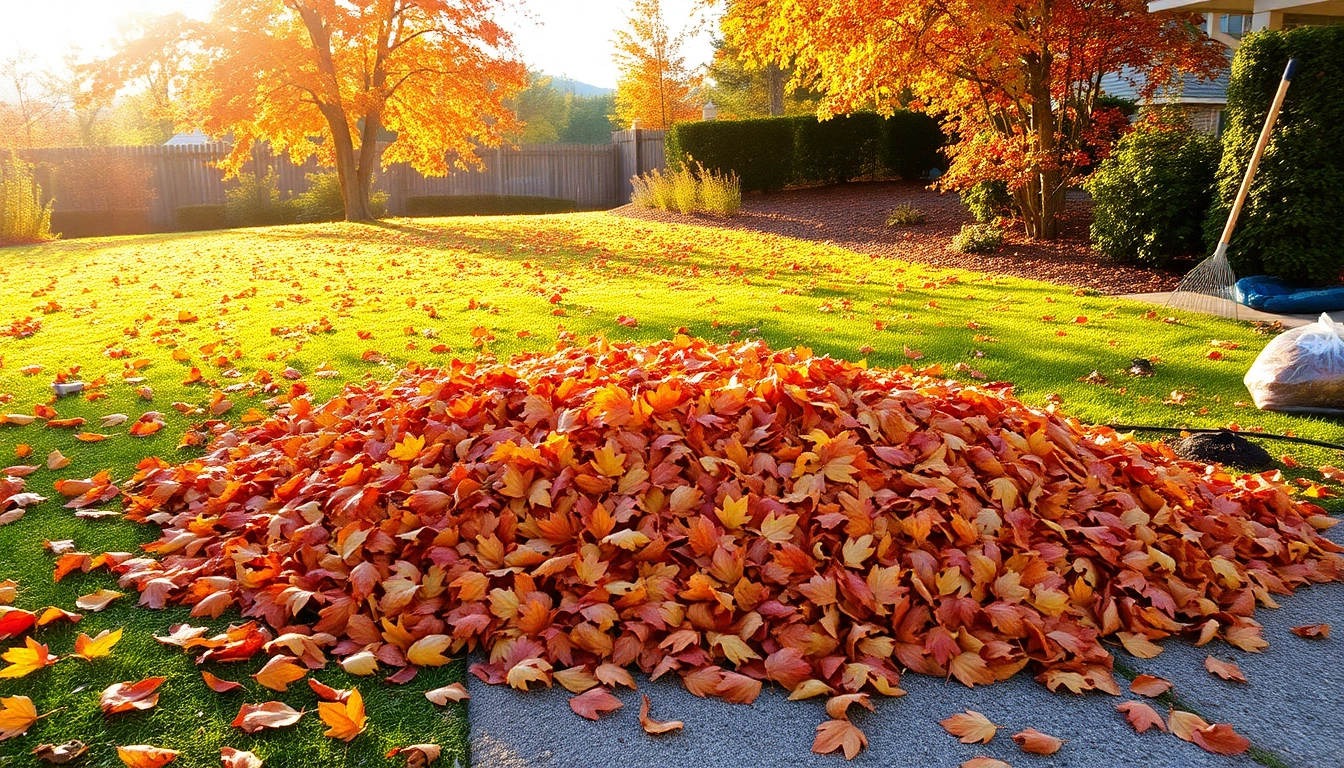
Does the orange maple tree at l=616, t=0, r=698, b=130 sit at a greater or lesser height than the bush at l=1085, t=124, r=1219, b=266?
greater

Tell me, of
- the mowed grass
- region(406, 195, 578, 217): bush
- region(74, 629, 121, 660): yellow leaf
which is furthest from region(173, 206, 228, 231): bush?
region(74, 629, 121, 660): yellow leaf

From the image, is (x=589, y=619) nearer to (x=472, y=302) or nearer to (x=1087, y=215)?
(x=472, y=302)

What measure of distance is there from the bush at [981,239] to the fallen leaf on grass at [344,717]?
29.6ft

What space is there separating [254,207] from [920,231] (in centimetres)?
1494

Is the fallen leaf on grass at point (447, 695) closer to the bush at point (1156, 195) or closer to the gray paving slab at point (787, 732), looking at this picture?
the gray paving slab at point (787, 732)

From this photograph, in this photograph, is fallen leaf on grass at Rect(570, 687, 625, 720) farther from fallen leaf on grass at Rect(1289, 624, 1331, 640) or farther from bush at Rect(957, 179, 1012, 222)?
bush at Rect(957, 179, 1012, 222)

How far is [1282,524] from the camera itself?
3059 millimetres

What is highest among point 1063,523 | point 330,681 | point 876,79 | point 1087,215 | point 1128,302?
point 876,79

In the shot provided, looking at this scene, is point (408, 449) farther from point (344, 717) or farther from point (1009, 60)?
point (1009, 60)

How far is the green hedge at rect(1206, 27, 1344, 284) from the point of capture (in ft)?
21.6

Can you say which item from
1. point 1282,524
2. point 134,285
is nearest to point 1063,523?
point 1282,524

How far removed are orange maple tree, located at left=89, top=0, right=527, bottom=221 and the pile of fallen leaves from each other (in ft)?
42.1

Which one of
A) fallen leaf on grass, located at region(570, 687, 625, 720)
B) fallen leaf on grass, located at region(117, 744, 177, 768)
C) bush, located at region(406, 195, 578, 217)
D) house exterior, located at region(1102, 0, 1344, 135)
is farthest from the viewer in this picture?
bush, located at region(406, 195, 578, 217)

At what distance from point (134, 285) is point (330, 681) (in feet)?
25.6
